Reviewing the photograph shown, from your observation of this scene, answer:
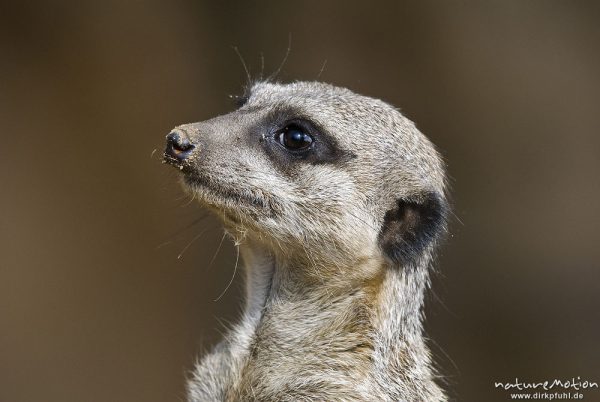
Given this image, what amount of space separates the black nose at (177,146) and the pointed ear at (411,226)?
773 millimetres

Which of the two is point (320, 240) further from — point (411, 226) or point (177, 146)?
point (177, 146)

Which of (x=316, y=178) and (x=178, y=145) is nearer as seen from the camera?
(x=178, y=145)

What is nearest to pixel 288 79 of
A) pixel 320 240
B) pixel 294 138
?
pixel 294 138

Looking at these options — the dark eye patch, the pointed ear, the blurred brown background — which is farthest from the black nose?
the blurred brown background

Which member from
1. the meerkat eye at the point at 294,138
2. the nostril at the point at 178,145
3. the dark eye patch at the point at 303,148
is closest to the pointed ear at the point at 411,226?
the dark eye patch at the point at 303,148

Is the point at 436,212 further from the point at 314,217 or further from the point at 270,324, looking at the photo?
the point at 270,324

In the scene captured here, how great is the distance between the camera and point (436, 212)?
10.1ft

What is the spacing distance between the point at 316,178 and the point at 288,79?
3.71m

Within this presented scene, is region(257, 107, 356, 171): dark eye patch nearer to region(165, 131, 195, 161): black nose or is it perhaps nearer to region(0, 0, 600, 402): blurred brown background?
region(165, 131, 195, 161): black nose

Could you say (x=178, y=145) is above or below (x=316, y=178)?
below

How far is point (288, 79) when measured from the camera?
259 inches

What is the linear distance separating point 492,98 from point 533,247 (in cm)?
119

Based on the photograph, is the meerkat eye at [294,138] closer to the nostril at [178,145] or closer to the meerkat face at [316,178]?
the meerkat face at [316,178]

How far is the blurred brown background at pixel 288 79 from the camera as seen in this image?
614 centimetres
